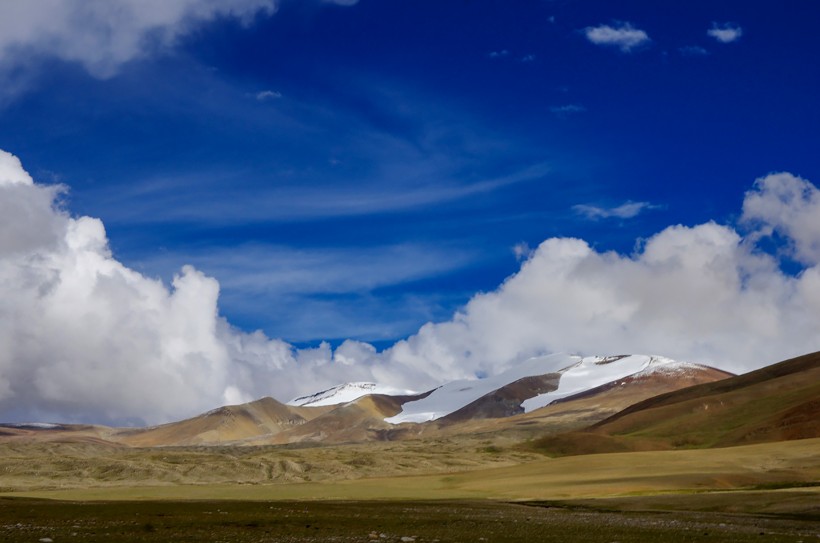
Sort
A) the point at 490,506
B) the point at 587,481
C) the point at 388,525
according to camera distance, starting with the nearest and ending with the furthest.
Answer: the point at 388,525 → the point at 490,506 → the point at 587,481

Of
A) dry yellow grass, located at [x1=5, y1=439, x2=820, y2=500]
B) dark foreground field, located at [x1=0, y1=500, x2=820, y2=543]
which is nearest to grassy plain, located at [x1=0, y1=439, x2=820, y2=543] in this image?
dark foreground field, located at [x1=0, y1=500, x2=820, y2=543]

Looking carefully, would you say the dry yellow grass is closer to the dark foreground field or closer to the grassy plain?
the grassy plain

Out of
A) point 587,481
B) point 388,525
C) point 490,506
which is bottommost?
point 587,481

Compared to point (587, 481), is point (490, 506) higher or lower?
higher

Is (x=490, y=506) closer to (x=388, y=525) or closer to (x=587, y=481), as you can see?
(x=388, y=525)

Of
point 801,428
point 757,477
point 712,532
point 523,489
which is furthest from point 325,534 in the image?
point 801,428

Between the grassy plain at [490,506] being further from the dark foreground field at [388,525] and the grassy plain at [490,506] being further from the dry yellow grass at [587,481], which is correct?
the dry yellow grass at [587,481]

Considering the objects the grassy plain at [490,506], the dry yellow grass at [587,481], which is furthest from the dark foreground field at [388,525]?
the dry yellow grass at [587,481]

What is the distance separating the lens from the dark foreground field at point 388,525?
36156 mm

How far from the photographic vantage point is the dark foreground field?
36156 mm

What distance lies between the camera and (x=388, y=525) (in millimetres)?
44406

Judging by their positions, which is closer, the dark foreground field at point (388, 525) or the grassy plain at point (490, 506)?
the dark foreground field at point (388, 525)

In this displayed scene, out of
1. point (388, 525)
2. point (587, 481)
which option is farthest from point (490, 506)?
point (587, 481)

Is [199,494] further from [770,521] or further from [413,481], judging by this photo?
[770,521]
